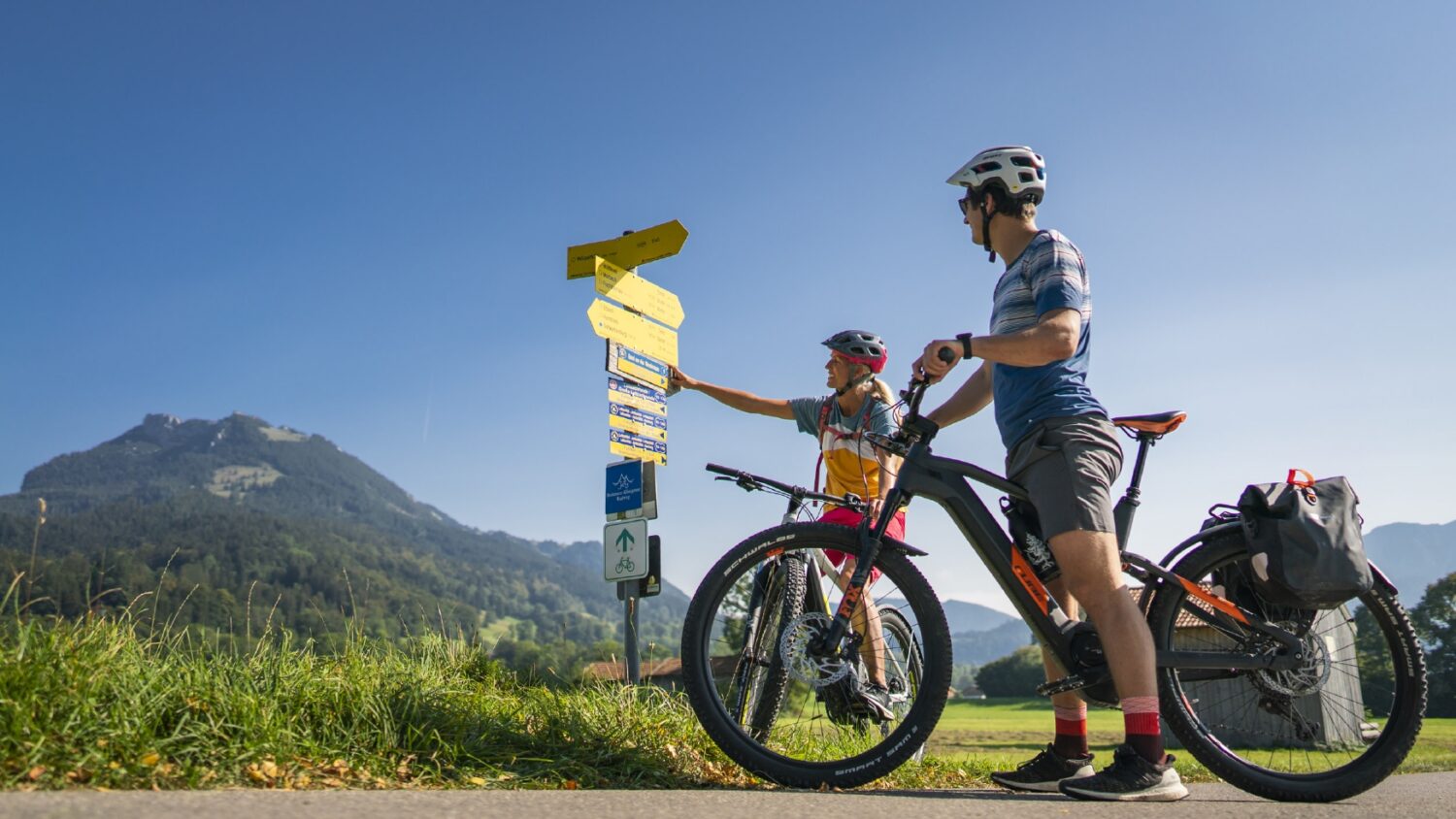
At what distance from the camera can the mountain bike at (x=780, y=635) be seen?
3787mm

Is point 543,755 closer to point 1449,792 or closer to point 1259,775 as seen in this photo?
point 1259,775

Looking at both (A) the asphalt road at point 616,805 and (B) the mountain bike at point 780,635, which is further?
(B) the mountain bike at point 780,635

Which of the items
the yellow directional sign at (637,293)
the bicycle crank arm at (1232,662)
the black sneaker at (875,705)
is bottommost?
the black sneaker at (875,705)

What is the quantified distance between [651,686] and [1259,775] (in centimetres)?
270

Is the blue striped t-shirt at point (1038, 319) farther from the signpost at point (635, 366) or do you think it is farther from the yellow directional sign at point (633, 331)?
the yellow directional sign at point (633, 331)

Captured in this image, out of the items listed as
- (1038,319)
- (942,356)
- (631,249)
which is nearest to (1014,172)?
(1038,319)

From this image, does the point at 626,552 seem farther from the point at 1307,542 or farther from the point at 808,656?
the point at 1307,542

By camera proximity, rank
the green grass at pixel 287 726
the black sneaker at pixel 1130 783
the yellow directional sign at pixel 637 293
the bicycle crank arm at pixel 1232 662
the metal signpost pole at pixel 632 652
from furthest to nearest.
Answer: the yellow directional sign at pixel 637 293 → the metal signpost pole at pixel 632 652 → the bicycle crank arm at pixel 1232 662 → the black sneaker at pixel 1130 783 → the green grass at pixel 287 726

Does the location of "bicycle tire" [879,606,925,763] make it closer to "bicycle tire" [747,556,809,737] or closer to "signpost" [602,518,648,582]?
"bicycle tire" [747,556,809,737]

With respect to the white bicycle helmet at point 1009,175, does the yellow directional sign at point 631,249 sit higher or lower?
higher

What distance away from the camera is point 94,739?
2.68m

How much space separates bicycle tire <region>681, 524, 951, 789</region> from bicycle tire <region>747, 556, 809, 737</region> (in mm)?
92

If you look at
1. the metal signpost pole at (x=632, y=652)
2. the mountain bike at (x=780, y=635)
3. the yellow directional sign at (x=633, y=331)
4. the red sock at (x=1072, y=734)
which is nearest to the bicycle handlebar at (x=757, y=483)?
the mountain bike at (x=780, y=635)

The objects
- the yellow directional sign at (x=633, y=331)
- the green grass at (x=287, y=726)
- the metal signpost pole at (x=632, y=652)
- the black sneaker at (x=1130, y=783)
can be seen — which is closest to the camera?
the green grass at (x=287, y=726)
